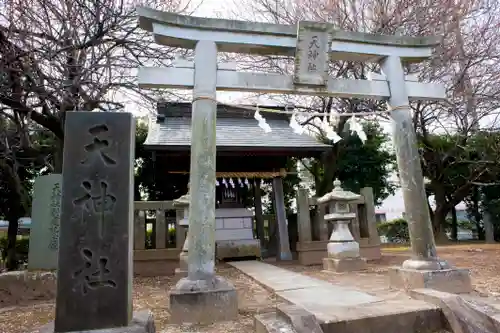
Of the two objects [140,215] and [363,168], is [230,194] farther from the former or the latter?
[363,168]

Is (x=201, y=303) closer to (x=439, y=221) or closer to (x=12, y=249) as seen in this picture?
(x=12, y=249)

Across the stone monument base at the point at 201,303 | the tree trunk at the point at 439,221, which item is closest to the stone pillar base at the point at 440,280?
the stone monument base at the point at 201,303

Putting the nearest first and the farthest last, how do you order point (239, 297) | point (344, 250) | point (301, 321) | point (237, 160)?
point (301, 321)
point (239, 297)
point (344, 250)
point (237, 160)

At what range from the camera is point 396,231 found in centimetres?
2223

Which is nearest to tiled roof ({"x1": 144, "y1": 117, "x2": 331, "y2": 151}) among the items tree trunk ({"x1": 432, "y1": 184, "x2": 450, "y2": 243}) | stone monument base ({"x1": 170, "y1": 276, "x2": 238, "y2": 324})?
stone monument base ({"x1": 170, "y1": 276, "x2": 238, "y2": 324})

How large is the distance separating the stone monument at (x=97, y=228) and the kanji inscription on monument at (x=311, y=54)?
3.14m

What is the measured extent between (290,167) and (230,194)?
690 centimetres

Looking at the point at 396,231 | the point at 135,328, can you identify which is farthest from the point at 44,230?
the point at 396,231

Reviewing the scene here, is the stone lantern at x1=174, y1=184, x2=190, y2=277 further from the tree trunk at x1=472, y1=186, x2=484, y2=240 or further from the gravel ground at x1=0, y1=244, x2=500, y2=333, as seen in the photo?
the tree trunk at x1=472, y1=186, x2=484, y2=240

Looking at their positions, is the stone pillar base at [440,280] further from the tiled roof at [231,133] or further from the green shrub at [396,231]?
the green shrub at [396,231]

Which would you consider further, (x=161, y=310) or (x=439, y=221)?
(x=439, y=221)

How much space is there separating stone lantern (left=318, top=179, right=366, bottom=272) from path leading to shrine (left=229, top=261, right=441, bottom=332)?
2.26 metres

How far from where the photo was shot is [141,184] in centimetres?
1705

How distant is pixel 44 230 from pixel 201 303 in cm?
367
